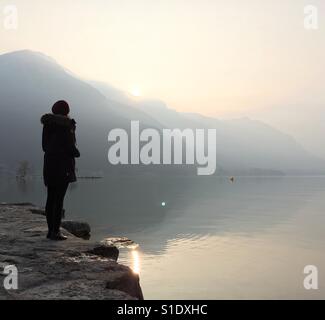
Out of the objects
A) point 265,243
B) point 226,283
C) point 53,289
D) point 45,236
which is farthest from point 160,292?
point 265,243

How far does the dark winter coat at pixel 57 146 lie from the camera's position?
1127 centimetres

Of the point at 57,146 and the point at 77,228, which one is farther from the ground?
the point at 57,146

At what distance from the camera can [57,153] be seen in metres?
11.4

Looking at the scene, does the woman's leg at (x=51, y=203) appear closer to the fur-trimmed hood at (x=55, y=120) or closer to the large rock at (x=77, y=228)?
the fur-trimmed hood at (x=55, y=120)

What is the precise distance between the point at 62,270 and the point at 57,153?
378 cm

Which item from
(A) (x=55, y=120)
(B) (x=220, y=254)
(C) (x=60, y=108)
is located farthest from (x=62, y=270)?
(B) (x=220, y=254)

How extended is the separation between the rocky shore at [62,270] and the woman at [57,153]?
124cm

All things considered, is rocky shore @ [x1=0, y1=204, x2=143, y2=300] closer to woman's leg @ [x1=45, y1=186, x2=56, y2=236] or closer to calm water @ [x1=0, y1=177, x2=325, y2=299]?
woman's leg @ [x1=45, y1=186, x2=56, y2=236]

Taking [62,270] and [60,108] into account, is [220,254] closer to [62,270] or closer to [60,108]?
[60,108]

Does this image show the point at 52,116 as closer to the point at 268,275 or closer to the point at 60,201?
the point at 60,201

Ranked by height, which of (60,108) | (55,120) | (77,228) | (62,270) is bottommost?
(77,228)

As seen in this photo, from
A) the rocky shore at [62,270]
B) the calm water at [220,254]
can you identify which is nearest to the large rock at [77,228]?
the calm water at [220,254]
